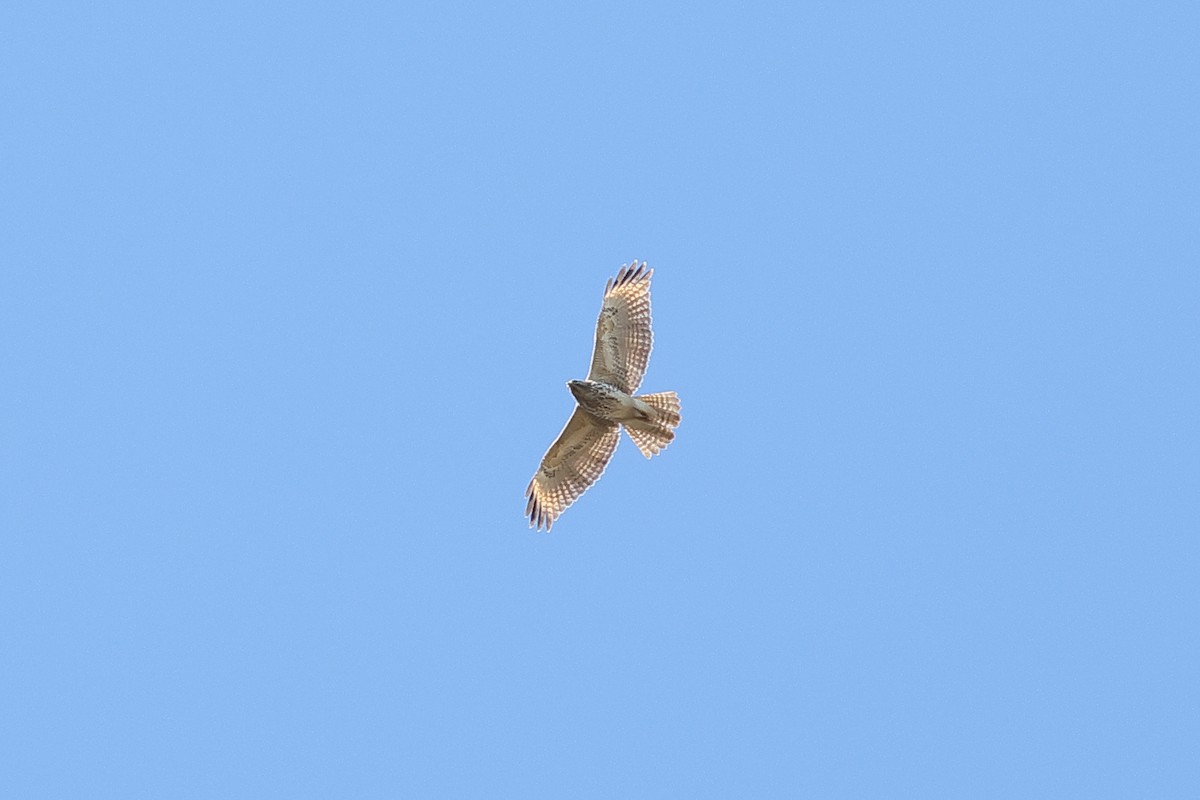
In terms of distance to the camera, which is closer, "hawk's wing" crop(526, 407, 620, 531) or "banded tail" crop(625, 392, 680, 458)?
"banded tail" crop(625, 392, 680, 458)

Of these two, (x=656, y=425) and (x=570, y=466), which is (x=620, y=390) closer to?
(x=656, y=425)

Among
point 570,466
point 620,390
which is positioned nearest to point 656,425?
point 620,390

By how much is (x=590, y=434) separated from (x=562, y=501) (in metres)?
1.19

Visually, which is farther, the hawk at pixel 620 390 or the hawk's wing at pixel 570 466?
the hawk's wing at pixel 570 466

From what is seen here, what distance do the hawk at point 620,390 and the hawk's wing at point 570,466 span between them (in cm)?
1

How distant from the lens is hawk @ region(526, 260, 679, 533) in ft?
92.6

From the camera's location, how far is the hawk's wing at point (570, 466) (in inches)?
1141

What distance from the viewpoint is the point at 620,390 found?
2839 cm

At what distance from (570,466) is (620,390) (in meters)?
1.67

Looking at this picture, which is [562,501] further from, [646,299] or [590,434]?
[646,299]

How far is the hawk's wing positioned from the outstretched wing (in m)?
0.67

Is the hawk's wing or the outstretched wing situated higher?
the outstretched wing

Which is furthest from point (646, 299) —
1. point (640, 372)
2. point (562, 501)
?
point (562, 501)

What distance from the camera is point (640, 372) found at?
2855 cm
